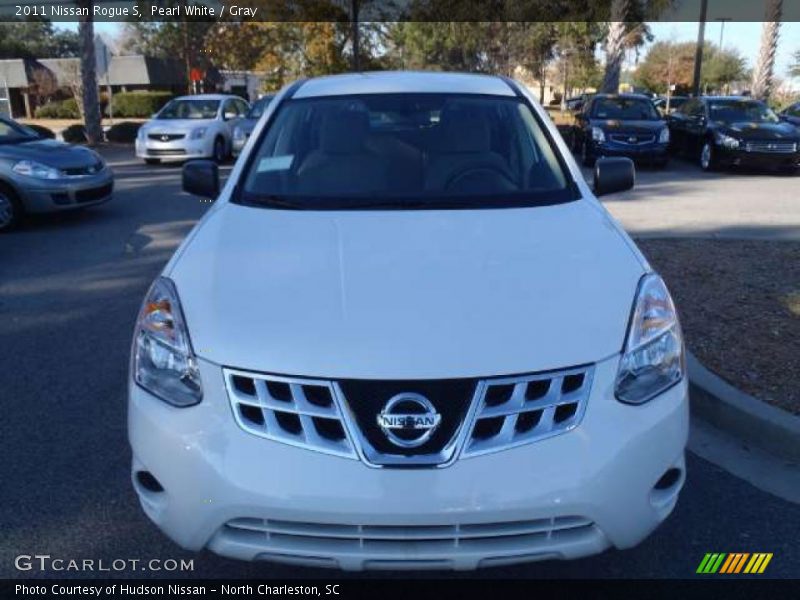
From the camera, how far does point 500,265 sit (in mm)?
2619

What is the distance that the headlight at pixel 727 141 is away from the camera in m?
14.7

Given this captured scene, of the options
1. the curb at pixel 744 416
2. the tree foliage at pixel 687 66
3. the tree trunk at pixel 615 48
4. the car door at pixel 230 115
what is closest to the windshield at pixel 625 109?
the tree trunk at pixel 615 48

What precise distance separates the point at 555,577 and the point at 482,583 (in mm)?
271

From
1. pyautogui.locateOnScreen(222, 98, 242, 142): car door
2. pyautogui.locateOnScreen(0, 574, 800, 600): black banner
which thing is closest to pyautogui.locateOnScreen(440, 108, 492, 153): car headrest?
pyautogui.locateOnScreen(0, 574, 800, 600): black banner

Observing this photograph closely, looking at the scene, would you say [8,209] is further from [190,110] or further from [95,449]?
[190,110]

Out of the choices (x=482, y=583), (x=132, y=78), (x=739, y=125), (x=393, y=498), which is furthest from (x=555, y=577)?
(x=132, y=78)

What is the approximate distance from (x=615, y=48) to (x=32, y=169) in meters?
19.5

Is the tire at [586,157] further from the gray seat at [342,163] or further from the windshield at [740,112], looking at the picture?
the gray seat at [342,163]

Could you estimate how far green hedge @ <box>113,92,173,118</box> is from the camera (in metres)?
39.6

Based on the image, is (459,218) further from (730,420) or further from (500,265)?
(730,420)

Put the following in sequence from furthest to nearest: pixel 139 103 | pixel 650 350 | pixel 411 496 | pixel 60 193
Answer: pixel 139 103 → pixel 60 193 → pixel 650 350 → pixel 411 496

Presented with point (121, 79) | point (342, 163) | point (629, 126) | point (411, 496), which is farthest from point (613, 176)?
point (121, 79)

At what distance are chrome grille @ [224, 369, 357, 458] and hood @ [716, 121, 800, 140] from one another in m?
14.8

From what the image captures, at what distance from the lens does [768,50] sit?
71.6 ft
